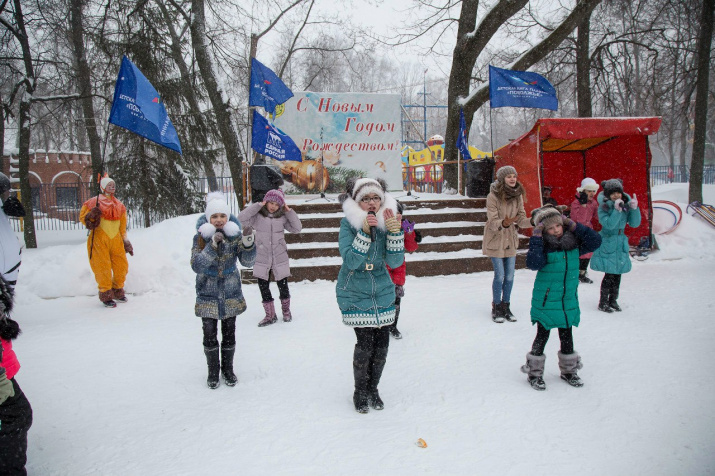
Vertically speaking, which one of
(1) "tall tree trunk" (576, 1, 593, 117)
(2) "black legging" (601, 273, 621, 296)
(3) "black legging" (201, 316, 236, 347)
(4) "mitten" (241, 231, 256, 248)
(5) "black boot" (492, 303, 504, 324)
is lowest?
(5) "black boot" (492, 303, 504, 324)

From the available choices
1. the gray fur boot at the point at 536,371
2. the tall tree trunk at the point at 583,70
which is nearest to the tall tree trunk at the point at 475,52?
the tall tree trunk at the point at 583,70

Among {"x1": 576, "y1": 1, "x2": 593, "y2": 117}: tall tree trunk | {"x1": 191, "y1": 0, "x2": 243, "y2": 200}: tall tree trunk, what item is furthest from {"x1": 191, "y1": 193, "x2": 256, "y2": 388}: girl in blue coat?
{"x1": 576, "y1": 1, "x2": 593, "y2": 117}: tall tree trunk

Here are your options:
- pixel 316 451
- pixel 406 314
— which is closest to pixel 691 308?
pixel 406 314

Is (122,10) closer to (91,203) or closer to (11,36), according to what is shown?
(11,36)

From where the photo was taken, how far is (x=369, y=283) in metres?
3.30

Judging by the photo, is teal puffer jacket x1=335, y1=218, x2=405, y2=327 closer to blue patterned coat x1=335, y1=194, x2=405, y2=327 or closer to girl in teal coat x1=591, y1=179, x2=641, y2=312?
blue patterned coat x1=335, y1=194, x2=405, y2=327

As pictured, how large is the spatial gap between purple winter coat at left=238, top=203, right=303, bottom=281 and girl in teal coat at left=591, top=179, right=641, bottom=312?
3.93m

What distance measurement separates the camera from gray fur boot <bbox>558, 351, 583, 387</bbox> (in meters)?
3.73

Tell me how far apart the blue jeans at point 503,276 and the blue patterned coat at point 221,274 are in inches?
123

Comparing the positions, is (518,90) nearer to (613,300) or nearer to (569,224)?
(613,300)

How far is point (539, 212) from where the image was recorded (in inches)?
146

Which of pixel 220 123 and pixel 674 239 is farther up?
pixel 220 123

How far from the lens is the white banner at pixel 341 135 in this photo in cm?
1235

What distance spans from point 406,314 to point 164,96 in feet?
33.3
